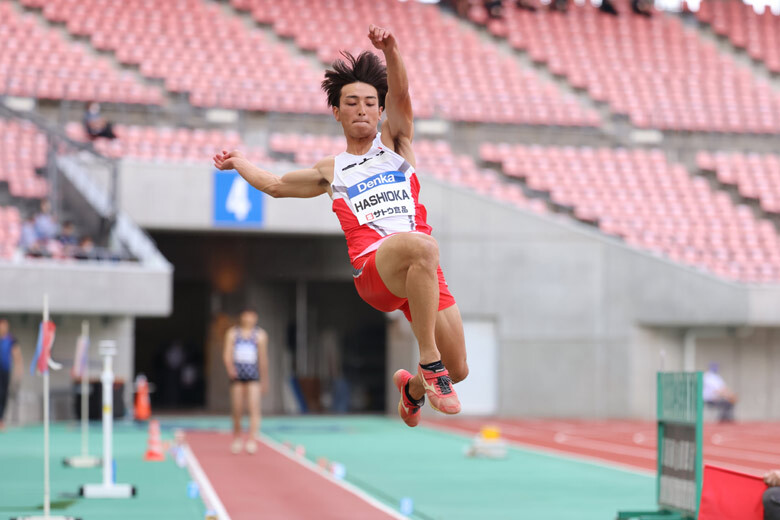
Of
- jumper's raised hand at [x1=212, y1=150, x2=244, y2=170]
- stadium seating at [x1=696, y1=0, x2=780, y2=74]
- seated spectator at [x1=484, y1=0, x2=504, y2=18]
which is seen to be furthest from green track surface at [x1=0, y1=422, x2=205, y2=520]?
stadium seating at [x1=696, y1=0, x2=780, y2=74]

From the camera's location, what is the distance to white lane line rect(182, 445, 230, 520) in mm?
9781

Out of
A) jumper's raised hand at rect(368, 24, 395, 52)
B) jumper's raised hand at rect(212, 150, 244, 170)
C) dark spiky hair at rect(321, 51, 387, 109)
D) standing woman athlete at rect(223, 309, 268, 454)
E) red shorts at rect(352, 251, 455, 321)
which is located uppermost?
jumper's raised hand at rect(368, 24, 395, 52)

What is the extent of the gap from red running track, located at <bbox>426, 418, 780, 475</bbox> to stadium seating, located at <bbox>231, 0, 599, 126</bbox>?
27.8 feet

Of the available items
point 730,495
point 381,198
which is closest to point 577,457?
point 730,495

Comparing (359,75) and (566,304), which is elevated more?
(359,75)

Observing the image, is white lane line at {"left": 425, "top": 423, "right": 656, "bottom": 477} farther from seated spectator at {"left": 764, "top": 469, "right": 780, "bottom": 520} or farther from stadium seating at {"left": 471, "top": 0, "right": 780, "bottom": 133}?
stadium seating at {"left": 471, "top": 0, "right": 780, "bottom": 133}

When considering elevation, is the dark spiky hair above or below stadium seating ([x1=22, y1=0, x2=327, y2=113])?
below

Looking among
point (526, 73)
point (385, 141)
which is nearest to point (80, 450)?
point (385, 141)

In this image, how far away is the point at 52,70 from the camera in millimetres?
27203

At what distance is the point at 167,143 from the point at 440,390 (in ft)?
66.9

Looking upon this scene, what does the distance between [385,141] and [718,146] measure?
994 inches

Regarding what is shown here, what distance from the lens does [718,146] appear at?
30297 mm

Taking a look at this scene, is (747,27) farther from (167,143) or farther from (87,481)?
(87,481)

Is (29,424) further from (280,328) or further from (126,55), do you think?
(126,55)
